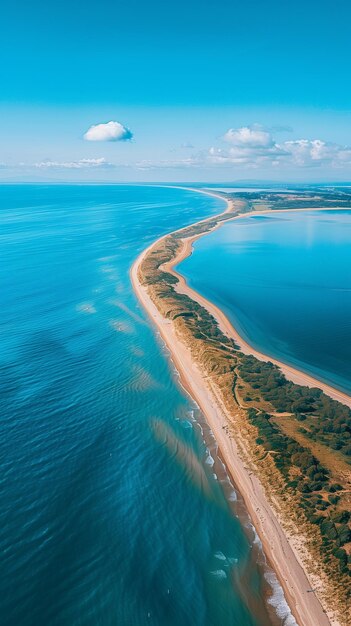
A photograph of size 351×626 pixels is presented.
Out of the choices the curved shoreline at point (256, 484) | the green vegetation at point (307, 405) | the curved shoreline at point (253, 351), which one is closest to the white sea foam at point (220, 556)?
the curved shoreline at point (256, 484)

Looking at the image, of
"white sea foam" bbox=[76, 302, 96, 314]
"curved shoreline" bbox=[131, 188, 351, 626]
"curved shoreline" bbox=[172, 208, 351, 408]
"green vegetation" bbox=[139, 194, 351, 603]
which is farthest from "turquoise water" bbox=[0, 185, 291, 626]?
"curved shoreline" bbox=[172, 208, 351, 408]

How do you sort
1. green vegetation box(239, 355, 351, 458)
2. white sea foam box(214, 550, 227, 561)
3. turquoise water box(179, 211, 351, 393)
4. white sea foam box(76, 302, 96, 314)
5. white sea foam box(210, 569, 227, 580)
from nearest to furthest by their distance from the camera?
white sea foam box(210, 569, 227, 580) < white sea foam box(214, 550, 227, 561) < green vegetation box(239, 355, 351, 458) < turquoise water box(179, 211, 351, 393) < white sea foam box(76, 302, 96, 314)

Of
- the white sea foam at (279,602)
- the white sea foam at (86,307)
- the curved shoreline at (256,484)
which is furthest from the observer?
the white sea foam at (86,307)

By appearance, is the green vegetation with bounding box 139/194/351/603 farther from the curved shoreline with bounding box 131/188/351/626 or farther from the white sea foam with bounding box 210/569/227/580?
the white sea foam with bounding box 210/569/227/580

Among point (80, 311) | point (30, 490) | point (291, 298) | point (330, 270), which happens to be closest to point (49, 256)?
point (80, 311)

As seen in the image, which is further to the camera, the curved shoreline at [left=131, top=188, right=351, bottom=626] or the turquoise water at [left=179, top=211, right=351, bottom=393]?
the turquoise water at [left=179, top=211, right=351, bottom=393]

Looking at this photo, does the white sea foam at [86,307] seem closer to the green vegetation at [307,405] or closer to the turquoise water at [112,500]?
the turquoise water at [112,500]

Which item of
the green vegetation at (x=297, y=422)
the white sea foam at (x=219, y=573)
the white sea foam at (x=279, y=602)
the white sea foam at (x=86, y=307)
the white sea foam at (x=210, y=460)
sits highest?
the white sea foam at (x=86, y=307)
